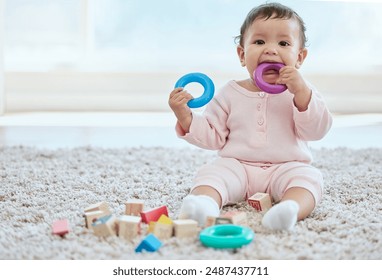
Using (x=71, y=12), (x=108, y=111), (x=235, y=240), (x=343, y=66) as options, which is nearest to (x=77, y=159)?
(x=235, y=240)

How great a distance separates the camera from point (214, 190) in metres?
1.05

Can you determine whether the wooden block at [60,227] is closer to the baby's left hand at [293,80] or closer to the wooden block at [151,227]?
the wooden block at [151,227]

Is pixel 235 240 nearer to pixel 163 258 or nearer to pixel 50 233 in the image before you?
pixel 163 258

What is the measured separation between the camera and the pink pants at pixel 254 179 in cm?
106

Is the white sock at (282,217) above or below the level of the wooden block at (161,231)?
above

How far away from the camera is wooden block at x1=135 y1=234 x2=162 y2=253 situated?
810 mm

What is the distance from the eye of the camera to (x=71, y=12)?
106 inches

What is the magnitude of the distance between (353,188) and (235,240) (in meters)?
0.50

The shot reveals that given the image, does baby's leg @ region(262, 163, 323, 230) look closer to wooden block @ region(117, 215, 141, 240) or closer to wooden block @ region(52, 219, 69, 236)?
wooden block @ region(117, 215, 141, 240)

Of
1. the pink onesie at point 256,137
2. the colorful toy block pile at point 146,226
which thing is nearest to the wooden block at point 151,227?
the colorful toy block pile at point 146,226

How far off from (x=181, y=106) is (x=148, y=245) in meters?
0.38

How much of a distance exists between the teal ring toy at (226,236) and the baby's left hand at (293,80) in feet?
1.12

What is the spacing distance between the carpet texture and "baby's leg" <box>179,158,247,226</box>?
0.04 metres

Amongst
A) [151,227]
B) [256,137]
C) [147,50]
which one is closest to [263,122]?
[256,137]
